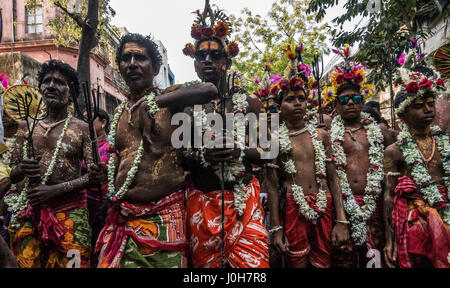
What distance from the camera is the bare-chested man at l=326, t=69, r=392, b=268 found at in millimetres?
3684

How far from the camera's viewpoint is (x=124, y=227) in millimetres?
2719

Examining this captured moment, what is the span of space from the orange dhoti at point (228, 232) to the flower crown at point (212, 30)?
1398mm

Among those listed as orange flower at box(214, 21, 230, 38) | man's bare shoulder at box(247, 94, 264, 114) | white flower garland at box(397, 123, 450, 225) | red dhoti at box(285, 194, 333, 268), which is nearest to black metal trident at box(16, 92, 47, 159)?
orange flower at box(214, 21, 230, 38)

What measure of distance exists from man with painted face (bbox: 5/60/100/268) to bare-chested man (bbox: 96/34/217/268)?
47 cm

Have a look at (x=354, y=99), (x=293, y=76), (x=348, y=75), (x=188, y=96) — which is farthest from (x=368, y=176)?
(x=188, y=96)

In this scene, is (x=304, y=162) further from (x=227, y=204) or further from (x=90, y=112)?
(x=90, y=112)

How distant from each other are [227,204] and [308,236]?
122 centimetres

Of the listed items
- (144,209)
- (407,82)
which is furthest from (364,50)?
(144,209)

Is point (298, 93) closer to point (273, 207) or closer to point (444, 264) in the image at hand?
point (273, 207)

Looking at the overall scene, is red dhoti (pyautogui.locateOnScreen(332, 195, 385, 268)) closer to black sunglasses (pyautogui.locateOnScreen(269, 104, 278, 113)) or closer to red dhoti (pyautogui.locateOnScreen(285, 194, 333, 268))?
red dhoti (pyautogui.locateOnScreen(285, 194, 333, 268))

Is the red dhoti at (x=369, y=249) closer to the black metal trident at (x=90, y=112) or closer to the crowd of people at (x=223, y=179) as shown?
the crowd of people at (x=223, y=179)

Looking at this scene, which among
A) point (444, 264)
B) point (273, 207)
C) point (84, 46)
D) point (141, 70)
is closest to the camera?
point (141, 70)

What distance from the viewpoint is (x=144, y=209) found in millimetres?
2697
